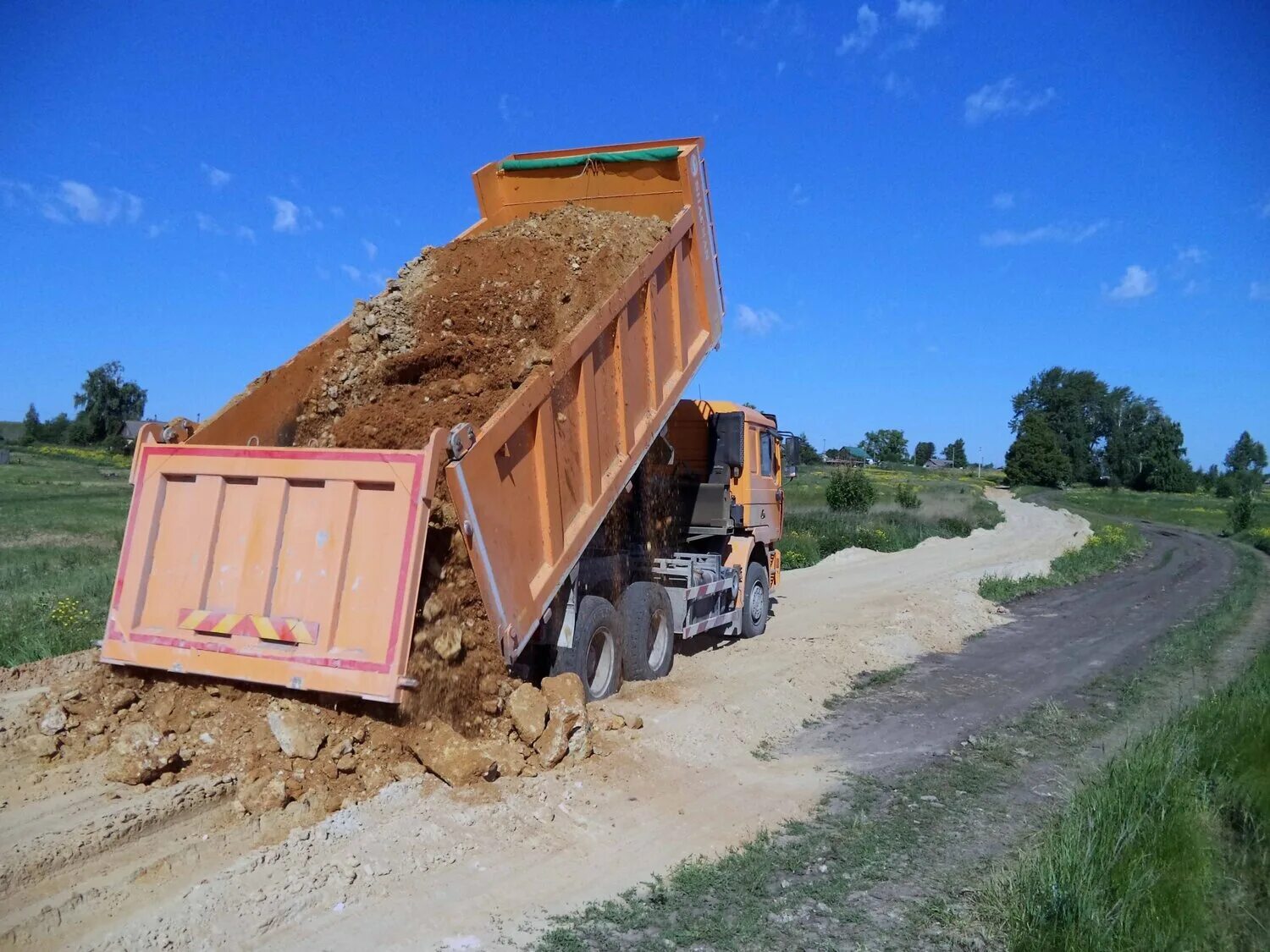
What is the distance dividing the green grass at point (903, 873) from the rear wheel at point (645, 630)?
65.0 inches

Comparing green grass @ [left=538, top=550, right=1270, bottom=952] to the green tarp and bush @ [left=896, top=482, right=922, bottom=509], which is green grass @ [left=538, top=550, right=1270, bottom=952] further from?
bush @ [left=896, top=482, right=922, bottom=509]

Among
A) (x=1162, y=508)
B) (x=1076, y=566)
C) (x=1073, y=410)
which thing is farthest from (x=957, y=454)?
(x=1076, y=566)

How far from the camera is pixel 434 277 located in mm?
7633

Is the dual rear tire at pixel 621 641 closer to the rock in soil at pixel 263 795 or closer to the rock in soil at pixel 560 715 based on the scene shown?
the rock in soil at pixel 560 715

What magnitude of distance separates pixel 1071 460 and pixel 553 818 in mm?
120310

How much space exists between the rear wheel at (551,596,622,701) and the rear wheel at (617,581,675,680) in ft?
0.88

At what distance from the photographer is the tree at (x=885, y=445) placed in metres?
109

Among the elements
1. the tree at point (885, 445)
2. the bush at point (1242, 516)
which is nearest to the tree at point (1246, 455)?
the tree at point (885, 445)

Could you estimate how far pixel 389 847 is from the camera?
4.56 meters

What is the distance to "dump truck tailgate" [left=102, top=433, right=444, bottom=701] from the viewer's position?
197 inches

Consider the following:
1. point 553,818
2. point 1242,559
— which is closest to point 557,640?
point 553,818

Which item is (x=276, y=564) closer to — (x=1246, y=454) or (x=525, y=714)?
(x=525, y=714)

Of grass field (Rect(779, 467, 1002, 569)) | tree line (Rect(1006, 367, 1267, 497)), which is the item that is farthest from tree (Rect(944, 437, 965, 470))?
grass field (Rect(779, 467, 1002, 569))

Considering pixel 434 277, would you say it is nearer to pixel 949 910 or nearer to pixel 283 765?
pixel 283 765
